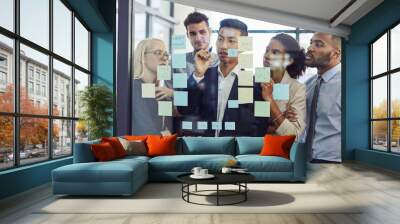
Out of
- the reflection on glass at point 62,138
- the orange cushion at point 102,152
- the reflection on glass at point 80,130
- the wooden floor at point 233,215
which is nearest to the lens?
the wooden floor at point 233,215

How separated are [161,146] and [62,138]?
1.83 metres

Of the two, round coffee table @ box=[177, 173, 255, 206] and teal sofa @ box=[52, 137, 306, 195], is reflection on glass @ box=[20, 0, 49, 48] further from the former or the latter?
round coffee table @ box=[177, 173, 255, 206]

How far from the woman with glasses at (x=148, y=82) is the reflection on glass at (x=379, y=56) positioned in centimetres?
494

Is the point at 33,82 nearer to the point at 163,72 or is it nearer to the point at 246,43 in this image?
the point at 163,72

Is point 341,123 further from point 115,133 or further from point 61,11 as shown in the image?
point 61,11

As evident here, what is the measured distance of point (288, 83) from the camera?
909cm

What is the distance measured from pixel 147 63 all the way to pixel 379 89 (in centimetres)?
552

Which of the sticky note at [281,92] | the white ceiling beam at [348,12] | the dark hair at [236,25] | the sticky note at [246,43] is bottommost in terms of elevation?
the sticky note at [281,92]

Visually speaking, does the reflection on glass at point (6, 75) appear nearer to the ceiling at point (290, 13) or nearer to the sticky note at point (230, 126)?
the ceiling at point (290, 13)

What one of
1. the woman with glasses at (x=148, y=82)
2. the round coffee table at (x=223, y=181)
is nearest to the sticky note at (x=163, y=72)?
the woman with glasses at (x=148, y=82)

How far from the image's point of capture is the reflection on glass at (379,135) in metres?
8.34

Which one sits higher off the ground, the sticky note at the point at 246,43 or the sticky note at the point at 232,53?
the sticky note at the point at 246,43

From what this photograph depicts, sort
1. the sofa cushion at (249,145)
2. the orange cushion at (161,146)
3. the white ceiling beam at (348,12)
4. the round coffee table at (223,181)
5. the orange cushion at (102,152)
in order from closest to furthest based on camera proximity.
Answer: the round coffee table at (223,181) → the orange cushion at (102,152) → the orange cushion at (161,146) → the sofa cushion at (249,145) → the white ceiling beam at (348,12)

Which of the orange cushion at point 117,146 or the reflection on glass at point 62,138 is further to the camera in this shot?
the reflection on glass at point 62,138
